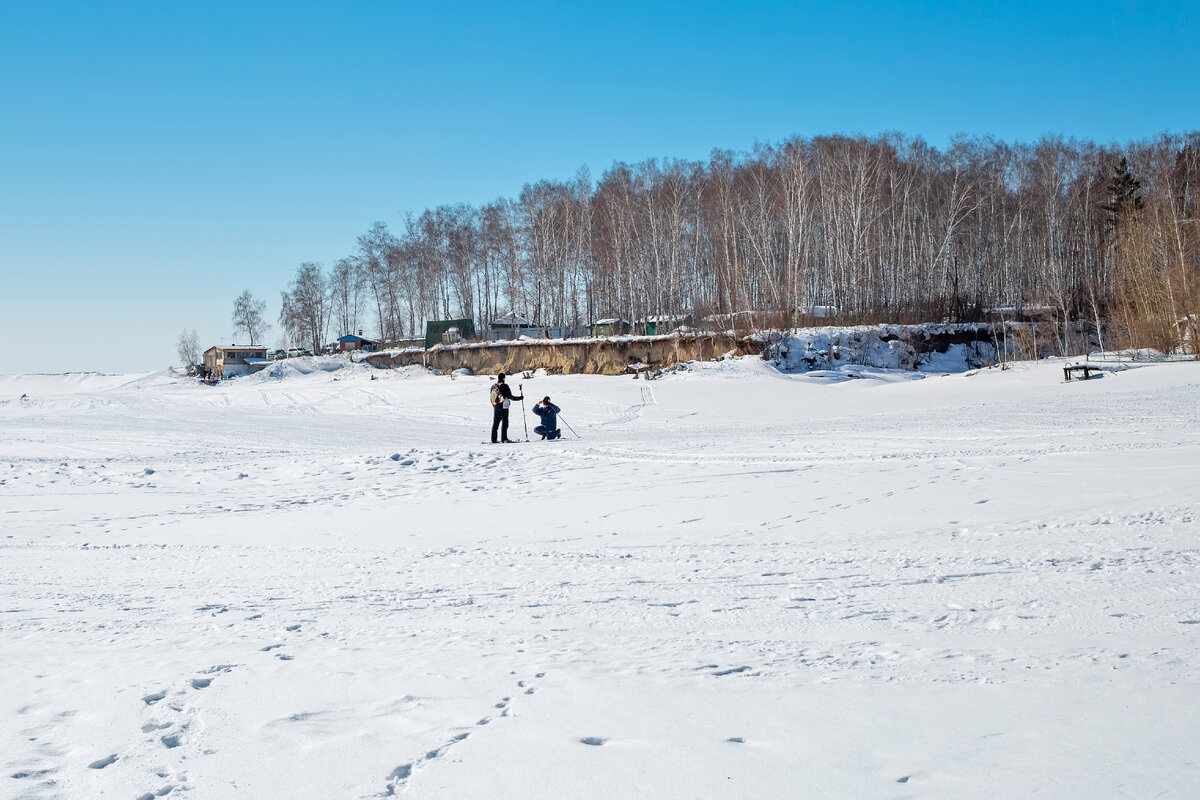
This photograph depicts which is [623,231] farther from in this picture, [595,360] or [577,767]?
[577,767]

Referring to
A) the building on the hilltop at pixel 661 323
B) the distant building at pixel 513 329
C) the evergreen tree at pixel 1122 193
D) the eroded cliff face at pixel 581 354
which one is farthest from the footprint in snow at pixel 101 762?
the distant building at pixel 513 329

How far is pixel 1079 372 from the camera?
24812 millimetres

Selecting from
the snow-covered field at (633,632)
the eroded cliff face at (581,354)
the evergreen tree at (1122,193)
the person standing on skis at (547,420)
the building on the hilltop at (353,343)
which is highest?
the evergreen tree at (1122,193)

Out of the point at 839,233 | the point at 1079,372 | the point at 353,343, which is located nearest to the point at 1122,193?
the point at 839,233

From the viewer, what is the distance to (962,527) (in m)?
7.11

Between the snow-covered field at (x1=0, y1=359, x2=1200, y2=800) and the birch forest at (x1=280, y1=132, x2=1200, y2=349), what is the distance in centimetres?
3096

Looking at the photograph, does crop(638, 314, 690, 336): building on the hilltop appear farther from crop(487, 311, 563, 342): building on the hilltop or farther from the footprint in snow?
the footprint in snow

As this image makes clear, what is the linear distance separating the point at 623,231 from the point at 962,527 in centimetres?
4305

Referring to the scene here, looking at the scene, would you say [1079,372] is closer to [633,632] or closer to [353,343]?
[633,632]

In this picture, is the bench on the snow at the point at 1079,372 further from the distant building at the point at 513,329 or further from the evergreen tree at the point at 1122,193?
the distant building at the point at 513,329

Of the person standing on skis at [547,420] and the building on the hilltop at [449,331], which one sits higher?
the building on the hilltop at [449,331]

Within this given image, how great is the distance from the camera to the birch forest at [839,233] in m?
42.9

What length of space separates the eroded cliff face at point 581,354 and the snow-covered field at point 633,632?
26.3 metres

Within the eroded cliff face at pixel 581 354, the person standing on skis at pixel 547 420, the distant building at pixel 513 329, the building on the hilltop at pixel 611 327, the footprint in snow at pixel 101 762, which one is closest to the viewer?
the footprint in snow at pixel 101 762
